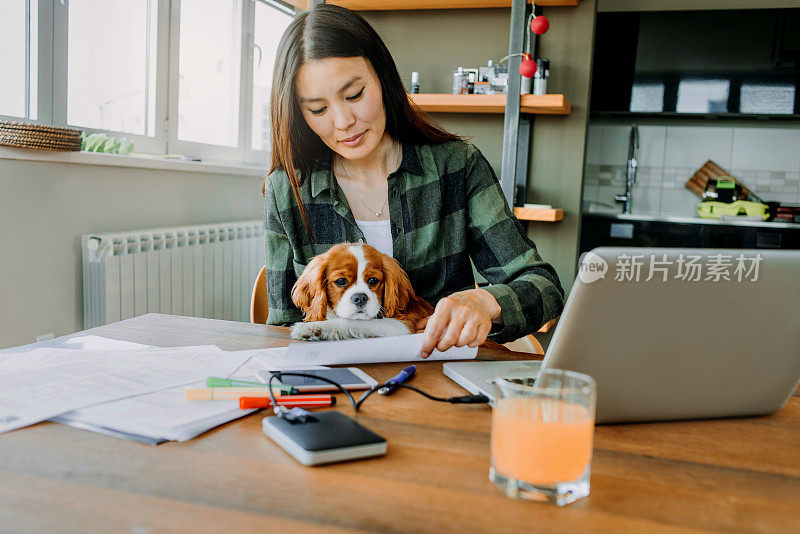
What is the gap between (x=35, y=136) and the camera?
5.50ft

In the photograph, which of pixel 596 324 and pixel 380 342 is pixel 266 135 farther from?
pixel 596 324

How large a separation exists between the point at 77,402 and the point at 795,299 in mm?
778

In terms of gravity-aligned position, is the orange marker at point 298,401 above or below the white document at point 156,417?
above

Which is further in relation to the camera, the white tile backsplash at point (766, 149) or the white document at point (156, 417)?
the white tile backsplash at point (766, 149)

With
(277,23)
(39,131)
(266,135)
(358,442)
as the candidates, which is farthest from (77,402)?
(277,23)

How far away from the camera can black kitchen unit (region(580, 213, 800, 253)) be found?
334cm

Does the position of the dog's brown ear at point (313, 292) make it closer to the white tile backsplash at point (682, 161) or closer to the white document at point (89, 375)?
the white document at point (89, 375)

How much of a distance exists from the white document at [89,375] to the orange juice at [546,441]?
445 mm

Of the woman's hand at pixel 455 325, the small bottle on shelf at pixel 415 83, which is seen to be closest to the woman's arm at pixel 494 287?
the woman's hand at pixel 455 325

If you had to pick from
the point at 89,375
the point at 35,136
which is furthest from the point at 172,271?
the point at 89,375

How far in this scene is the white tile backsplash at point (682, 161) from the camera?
3.60m

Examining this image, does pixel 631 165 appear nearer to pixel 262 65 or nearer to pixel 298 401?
pixel 262 65

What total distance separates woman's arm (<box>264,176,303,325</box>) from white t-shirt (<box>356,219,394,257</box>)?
0.54ft

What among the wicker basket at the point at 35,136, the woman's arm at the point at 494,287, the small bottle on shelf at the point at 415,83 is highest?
the small bottle on shelf at the point at 415,83
